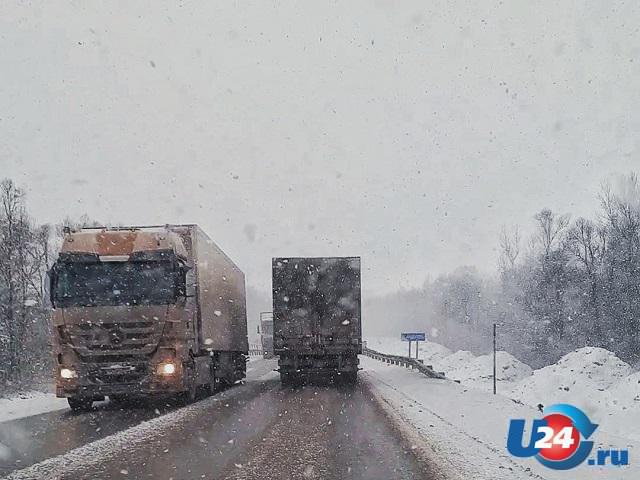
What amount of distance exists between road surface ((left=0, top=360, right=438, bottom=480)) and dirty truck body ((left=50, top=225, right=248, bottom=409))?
2.32ft

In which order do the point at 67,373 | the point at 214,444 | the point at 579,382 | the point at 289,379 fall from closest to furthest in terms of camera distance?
the point at 214,444 → the point at 67,373 → the point at 289,379 → the point at 579,382

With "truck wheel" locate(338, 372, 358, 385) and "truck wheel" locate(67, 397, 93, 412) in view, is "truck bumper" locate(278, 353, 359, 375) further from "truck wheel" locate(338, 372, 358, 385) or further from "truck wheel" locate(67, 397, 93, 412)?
"truck wheel" locate(67, 397, 93, 412)

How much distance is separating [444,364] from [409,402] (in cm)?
3288

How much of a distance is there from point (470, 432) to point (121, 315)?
730cm

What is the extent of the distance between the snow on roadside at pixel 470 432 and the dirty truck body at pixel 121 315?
5099 millimetres

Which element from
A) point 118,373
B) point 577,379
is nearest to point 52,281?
point 118,373

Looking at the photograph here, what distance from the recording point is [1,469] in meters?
7.77

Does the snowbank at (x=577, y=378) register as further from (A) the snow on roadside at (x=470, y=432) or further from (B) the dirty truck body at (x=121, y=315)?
(B) the dirty truck body at (x=121, y=315)

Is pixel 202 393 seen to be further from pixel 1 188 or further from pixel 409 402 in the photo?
pixel 1 188

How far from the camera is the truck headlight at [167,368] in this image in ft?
44.7

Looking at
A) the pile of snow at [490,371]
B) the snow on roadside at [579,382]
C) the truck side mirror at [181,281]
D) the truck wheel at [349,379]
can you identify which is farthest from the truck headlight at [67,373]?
the pile of snow at [490,371]

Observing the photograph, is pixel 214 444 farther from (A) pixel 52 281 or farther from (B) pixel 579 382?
(B) pixel 579 382

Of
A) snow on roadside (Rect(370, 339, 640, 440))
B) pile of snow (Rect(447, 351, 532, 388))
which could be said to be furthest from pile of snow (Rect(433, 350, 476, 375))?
pile of snow (Rect(447, 351, 532, 388))

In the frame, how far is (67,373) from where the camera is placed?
13.3 metres
